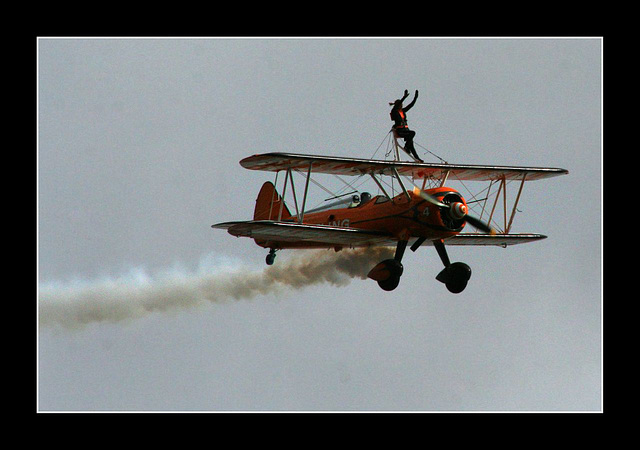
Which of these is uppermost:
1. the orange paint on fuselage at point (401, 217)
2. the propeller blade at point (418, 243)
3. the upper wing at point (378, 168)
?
the upper wing at point (378, 168)

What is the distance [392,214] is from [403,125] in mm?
2786

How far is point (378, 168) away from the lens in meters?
29.5

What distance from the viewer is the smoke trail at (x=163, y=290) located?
33719 mm

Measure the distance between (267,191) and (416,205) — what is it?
7545mm

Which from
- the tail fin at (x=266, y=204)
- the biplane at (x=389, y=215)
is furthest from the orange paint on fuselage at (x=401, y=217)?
the tail fin at (x=266, y=204)

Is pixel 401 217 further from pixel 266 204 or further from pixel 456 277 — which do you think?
pixel 266 204

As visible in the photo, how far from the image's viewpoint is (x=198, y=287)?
35.1 meters

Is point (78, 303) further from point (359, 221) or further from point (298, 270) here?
point (359, 221)

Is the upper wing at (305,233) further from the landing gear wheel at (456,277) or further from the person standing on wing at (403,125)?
the person standing on wing at (403,125)

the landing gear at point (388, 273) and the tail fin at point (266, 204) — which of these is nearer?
the landing gear at point (388, 273)

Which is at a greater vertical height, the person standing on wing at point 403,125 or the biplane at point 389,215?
the person standing on wing at point 403,125

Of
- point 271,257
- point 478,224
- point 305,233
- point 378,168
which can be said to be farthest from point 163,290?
point 478,224

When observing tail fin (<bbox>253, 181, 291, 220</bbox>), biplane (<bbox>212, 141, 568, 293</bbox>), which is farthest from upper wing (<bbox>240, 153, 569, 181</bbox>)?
tail fin (<bbox>253, 181, 291, 220</bbox>)

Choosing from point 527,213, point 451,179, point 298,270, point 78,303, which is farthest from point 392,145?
point 527,213
